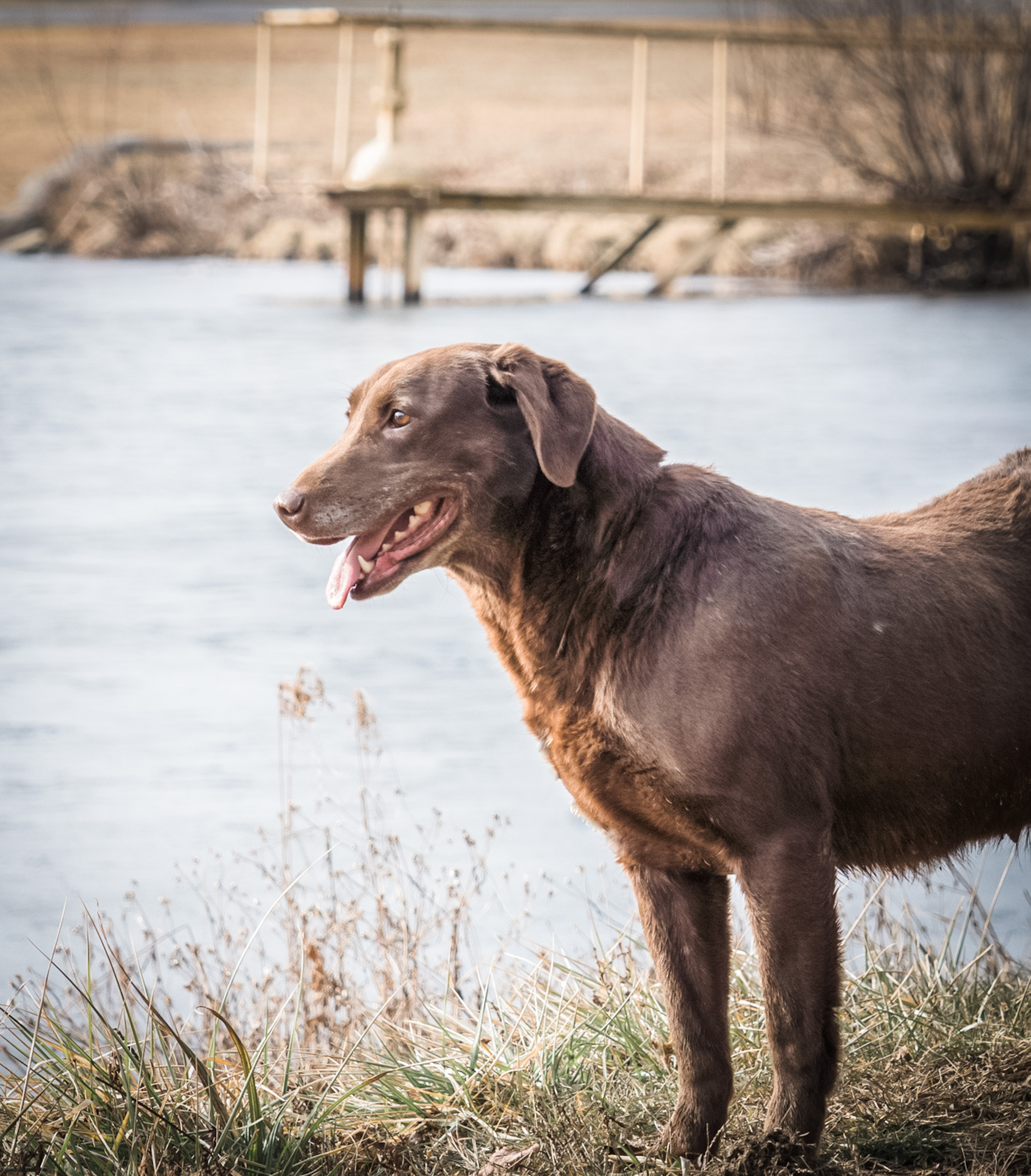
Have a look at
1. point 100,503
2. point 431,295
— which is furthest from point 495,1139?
point 431,295

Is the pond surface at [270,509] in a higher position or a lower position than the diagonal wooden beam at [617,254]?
lower

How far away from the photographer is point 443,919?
4094 millimetres

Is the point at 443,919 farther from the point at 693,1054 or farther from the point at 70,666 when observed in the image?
the point at 70,666

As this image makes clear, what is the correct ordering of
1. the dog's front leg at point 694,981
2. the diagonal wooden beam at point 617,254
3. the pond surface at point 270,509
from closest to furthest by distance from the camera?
the dog's front leg at point 694,981
the pond surface at point 270,509
the diagonal wooden beam at point 617,254

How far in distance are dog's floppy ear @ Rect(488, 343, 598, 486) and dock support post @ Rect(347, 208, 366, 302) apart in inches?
371

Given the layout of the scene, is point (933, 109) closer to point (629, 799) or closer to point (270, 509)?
point (270, 509)

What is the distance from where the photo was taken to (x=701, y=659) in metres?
2.24

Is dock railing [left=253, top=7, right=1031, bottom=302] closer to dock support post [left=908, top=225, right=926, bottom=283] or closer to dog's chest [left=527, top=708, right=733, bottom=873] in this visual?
dock support post [left=908, top=225, right=926, bottom=283]

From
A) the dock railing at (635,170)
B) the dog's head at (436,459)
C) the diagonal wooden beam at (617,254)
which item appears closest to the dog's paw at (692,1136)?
the dog's head at (436,459)

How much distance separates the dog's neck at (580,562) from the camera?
2.34 m

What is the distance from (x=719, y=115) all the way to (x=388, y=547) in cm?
1049

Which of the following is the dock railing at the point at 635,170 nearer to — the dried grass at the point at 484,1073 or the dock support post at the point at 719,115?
the dock support post at the point at 719,115

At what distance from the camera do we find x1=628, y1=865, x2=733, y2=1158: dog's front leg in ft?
8.09

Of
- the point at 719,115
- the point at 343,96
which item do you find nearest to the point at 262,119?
the point at 343,96
